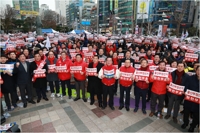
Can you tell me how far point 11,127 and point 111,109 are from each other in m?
3.20

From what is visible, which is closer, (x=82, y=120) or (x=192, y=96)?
(x=192, y=96)

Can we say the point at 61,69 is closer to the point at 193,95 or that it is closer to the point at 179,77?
the point at 179,77

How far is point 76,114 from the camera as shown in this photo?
5.04 meters

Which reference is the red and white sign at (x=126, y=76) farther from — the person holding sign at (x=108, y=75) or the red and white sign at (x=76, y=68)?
the red and white sign at (x=76, y=68)

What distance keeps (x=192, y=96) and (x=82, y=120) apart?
333cm

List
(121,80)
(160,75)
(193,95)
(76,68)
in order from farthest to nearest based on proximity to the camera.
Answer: (76,68), (121,80), (160,75), (193,95)

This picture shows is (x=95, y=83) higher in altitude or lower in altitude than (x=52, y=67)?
lower

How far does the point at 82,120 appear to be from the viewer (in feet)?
15.5

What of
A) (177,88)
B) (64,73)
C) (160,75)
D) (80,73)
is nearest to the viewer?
(177,88)

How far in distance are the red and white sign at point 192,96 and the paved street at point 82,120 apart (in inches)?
A: 45.8

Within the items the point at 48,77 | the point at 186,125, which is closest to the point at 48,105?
the point at 48,77

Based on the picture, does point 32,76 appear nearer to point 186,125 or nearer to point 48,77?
point 48,77

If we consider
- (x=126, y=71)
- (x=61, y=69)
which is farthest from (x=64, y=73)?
(x=126, y=71)

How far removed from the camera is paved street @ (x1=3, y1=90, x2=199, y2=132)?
14.2 ft
